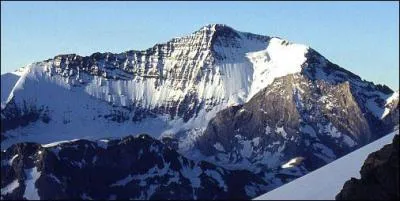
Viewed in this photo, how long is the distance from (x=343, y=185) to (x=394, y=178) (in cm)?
521

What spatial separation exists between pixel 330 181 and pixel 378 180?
20.1ft

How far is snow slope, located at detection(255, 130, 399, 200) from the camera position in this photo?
4116 cm

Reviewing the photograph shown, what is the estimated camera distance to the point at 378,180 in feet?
130

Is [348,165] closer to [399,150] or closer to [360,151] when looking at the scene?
[360,151]

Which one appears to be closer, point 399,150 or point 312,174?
point 399,150

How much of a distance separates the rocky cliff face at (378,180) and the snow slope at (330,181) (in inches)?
43.1

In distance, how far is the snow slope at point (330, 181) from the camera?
4116 centimetres

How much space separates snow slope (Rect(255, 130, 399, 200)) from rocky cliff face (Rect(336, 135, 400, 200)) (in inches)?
43.1

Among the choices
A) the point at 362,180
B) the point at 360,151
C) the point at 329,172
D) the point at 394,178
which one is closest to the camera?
the point at 394,178

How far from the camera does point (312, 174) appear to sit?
48344mm

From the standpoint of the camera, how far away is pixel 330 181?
149 feet

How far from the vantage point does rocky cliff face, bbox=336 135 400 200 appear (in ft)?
127

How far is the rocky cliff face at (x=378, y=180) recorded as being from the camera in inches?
1519

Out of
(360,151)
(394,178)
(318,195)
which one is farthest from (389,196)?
(360,151)
